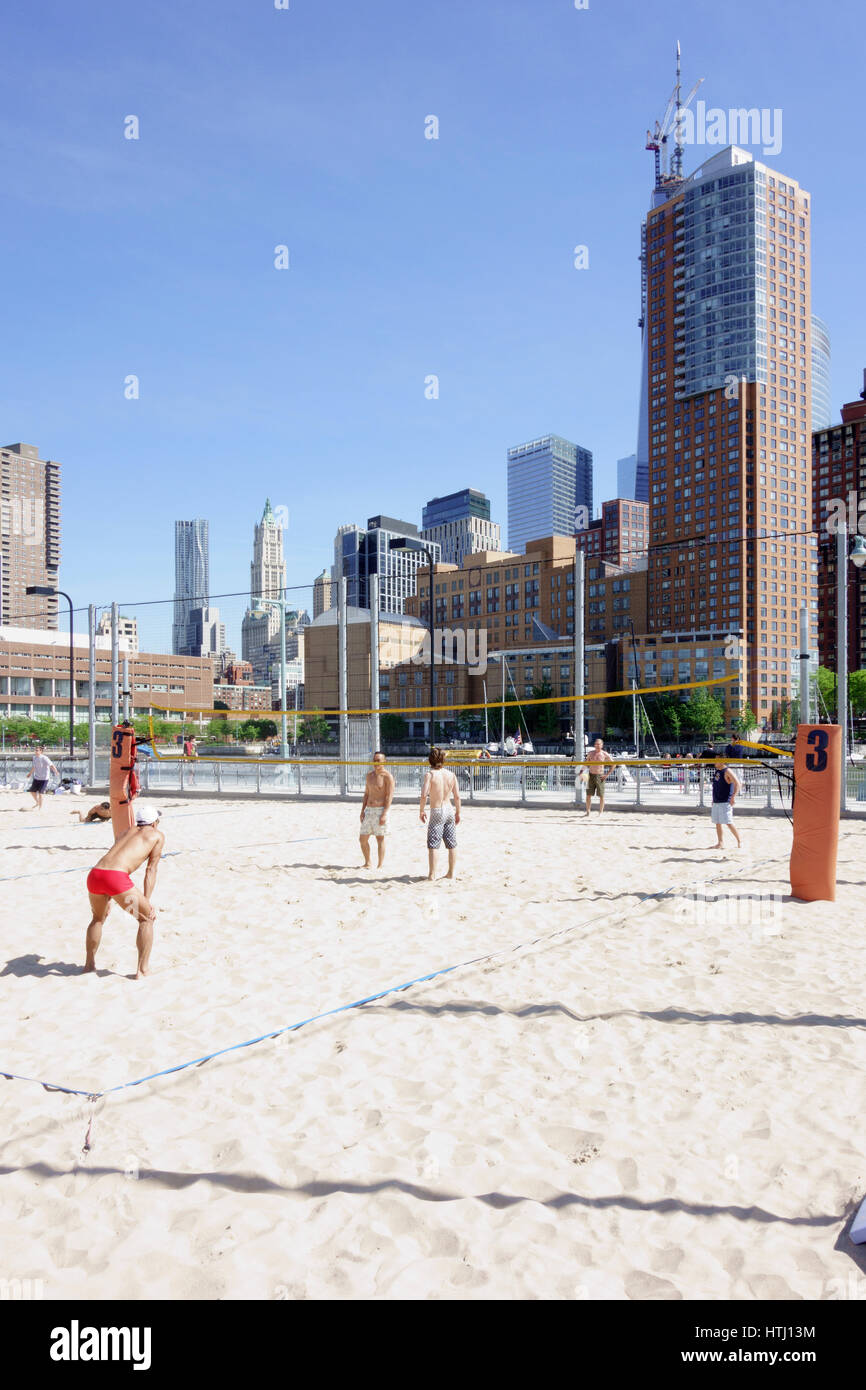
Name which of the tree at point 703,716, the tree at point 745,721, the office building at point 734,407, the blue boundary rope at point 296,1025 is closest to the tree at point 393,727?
the tree at point 703,716

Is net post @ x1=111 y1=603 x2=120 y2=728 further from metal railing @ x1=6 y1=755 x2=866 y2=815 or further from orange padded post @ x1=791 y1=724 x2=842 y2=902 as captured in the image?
orange padded post @ x1=791 y1=724 x2=842 y2=902

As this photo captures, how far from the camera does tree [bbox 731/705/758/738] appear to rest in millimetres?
84750

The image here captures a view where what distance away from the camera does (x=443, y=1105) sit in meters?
3.79

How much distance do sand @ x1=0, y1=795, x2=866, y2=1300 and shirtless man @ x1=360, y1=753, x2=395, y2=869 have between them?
1.93m

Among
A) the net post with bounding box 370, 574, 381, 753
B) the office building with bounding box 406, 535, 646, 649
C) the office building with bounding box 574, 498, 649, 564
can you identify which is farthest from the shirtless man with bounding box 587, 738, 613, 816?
the office building with bounding box 574, 498, 649, 564

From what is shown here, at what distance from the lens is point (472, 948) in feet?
20.8

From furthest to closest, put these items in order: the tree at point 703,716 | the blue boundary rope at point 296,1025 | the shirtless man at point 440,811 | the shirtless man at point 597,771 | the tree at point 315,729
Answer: the tree at point 703,716 → the tree at point 315,729 → the shirtless man at point 597,771 → the shirtless man at point 440,811 → the blue boundary rope at point 296,1025

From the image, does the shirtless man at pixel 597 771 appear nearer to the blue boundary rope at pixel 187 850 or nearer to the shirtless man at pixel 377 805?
the blue boundary rope at pixel 187 850

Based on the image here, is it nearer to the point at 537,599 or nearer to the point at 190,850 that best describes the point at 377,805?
the point at 190,850

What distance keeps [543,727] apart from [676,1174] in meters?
82.7

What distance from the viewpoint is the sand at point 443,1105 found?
8.94 ft

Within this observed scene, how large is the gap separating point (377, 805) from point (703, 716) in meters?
76.0

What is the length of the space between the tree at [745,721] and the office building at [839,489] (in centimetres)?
2918
